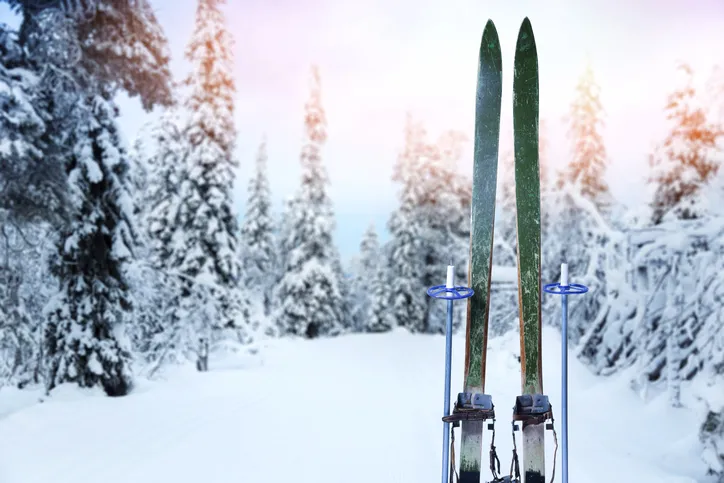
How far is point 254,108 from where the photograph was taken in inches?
509

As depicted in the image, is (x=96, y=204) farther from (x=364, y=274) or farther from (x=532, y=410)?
(x=364, y=274)

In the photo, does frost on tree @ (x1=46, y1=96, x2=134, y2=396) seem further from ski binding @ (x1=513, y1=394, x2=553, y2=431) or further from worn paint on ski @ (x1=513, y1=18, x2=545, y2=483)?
ski binding @ (x1=513, y1=394, x2=553, y2=431)

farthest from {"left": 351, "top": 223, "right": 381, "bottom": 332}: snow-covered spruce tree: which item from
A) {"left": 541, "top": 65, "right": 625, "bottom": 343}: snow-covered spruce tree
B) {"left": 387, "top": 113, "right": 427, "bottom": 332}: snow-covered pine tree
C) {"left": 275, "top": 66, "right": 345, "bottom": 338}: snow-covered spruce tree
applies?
{"left": 541, "top": 65, "right": 625, "bottom": 343}: snow-covered spruce tree

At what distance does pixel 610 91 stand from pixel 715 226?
7429 mm

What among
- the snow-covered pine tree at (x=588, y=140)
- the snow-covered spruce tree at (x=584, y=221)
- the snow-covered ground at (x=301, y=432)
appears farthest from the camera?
the snow-covered pine tree at (x=588, y=140)

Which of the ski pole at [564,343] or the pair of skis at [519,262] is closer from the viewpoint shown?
the pair of skis at [519,262]

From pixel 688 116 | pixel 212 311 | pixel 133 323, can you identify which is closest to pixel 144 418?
pixel 133 323

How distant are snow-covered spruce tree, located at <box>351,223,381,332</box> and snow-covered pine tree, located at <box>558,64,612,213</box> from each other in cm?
889

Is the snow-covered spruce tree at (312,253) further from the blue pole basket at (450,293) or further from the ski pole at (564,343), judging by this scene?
the blue pole basket at (450,293)

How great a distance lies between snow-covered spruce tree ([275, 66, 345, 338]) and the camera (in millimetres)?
13771

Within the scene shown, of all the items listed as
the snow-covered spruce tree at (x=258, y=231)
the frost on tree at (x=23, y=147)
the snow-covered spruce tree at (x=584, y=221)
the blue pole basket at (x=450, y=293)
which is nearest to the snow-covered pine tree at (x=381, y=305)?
the snow-covered spruce tree at (x=258, y=231)

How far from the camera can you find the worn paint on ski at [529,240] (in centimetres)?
256

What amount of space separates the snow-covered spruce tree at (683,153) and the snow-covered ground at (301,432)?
2.71 m

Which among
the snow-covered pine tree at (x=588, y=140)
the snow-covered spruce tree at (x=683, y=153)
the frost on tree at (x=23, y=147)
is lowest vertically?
the frost on tree at (x=23, y=147)
